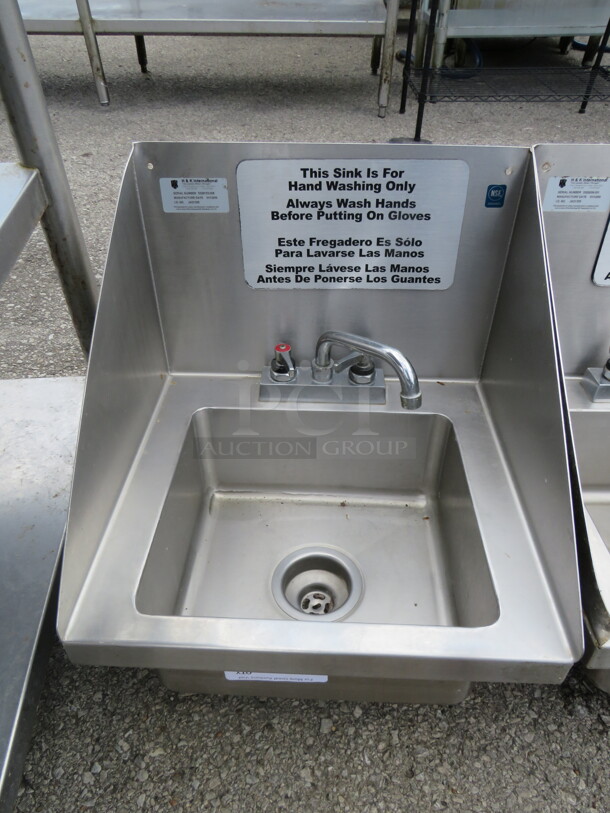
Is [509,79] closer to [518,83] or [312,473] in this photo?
[518,83]

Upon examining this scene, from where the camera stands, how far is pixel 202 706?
0.80 m

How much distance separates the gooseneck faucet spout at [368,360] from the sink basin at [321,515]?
0.08m

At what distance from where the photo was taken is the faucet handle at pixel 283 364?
2.96 ft

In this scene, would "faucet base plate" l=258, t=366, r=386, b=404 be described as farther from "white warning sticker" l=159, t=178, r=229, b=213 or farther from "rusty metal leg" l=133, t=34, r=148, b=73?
"rusty metal leg" l=133, t=34, r=148, b=73

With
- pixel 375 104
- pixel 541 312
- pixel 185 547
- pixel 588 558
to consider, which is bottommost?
pixel 375 104

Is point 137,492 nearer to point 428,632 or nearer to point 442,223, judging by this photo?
point 428,632

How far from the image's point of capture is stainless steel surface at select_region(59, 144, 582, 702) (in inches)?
23.8

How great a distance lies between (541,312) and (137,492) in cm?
60

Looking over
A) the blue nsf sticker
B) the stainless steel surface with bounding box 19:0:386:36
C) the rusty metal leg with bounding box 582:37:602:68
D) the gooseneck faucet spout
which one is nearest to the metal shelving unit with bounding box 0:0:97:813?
the gooseneck faucet spout

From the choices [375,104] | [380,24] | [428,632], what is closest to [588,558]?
[428,632]

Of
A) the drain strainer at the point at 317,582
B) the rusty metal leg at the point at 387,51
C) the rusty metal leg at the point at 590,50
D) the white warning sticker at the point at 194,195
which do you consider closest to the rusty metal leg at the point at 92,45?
the rusty metal leg at the point at 387,51

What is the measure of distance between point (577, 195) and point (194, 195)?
1.81ft

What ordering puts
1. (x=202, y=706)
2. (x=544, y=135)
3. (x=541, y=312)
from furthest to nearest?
1. (x=544, y=135)
2. (x=202, y=706)
3. (x=541, y=312)

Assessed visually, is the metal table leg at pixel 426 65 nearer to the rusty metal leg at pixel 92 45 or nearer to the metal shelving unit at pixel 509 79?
the metal shelving unit at pixel 509 79
